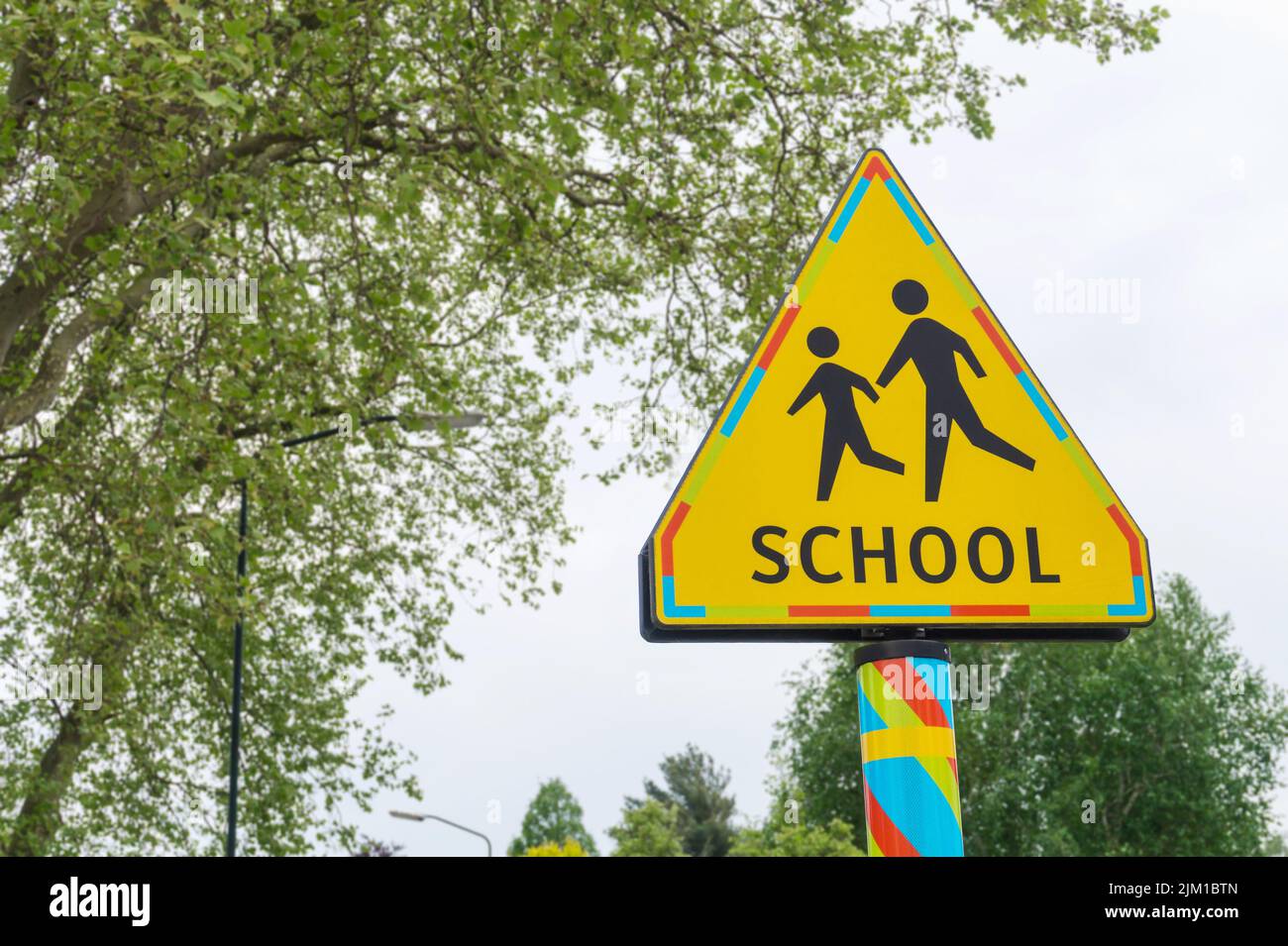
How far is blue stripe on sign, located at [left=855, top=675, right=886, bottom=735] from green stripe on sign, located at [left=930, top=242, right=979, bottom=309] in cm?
69

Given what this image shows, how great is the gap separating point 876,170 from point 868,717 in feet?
3.19

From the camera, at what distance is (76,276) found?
969cm

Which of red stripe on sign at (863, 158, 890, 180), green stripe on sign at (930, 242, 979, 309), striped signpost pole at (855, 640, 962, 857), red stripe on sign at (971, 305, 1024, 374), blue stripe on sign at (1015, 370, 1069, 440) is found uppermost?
red stripe on sign at (863, 158, 890, 180)

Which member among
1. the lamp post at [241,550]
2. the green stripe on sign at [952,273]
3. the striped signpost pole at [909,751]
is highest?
the lamp post at [241,550]

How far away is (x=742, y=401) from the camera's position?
2135 mm

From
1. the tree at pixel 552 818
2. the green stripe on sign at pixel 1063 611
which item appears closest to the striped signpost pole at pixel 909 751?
the green stripe on sign at pixel 1063 611

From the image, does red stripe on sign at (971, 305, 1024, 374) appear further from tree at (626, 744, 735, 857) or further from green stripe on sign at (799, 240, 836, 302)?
tree at (626, 744, 735, 857)

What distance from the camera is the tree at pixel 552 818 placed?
3472 inches

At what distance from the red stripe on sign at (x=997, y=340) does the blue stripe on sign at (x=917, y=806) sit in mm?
692

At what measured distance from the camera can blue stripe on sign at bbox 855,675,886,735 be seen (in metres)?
1.96

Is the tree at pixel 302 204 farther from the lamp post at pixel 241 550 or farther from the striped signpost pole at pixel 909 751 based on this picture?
the striped signpost pole at pixel 909 751

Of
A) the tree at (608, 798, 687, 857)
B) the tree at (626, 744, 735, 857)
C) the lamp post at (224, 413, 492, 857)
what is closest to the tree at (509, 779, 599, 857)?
the tree at (626, 744, 735, 857)
